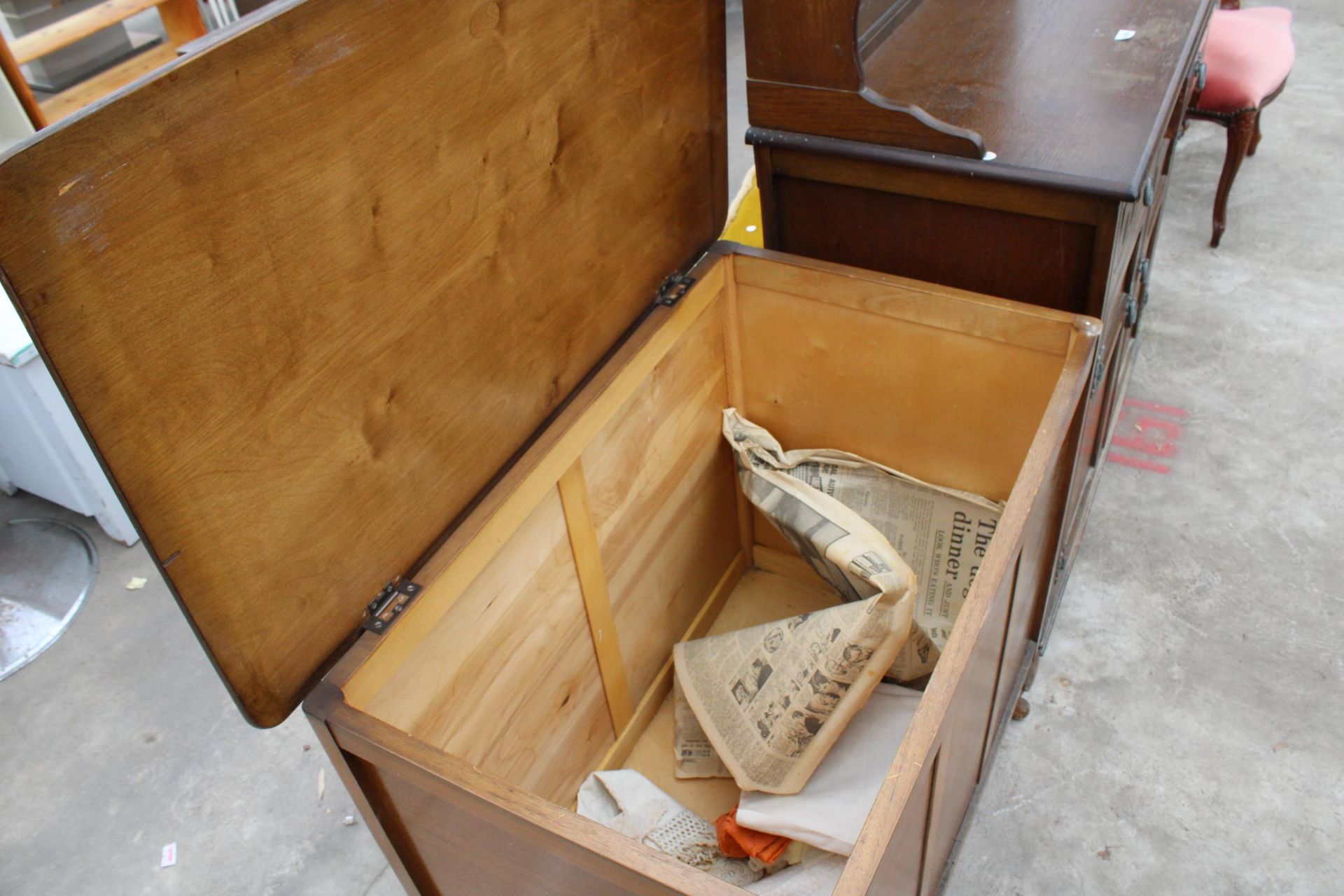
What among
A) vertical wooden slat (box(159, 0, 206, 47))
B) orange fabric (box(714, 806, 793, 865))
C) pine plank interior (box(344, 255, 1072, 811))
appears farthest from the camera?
vertical wooden slat (box(159, 0, 206, 47))

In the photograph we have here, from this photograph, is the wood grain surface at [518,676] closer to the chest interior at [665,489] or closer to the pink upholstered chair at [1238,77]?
the chest interior at [665,489]

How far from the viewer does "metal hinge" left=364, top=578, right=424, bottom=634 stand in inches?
39.1

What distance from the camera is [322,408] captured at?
2.82 feet

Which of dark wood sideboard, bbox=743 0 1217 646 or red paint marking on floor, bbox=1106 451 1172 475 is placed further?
red paint marking on floor, bbox=1106 451 1172 475

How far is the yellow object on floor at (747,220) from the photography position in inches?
76.9

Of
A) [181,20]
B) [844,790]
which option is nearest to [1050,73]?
[844,790]

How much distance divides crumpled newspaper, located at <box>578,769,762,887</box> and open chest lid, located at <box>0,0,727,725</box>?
1.87 ft

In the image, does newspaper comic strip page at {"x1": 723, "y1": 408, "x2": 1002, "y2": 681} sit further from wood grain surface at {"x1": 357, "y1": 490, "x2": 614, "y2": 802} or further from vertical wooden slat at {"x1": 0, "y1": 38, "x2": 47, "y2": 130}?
vertical wooden slat at {"x1": 0, "y1": 38, "x2": 47, "y2": 130}

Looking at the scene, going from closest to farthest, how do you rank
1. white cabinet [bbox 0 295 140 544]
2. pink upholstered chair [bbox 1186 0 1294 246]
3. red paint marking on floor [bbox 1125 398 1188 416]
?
1. white cabinet [bbox 0 295 140 544]
2. red paint marking on floor [bbox 1125 398 1188 416]
3. pink upholstered chair [bbox 1186 0 1294 246]

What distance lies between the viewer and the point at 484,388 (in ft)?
3.51

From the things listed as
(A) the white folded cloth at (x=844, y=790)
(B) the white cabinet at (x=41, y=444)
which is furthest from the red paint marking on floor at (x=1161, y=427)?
(B) the white cabinet at (x=41, y=444)

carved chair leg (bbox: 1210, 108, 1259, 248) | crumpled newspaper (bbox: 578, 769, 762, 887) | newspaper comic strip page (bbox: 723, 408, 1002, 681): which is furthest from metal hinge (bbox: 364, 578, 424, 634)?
carved chair leg (bbox: 1210, 108, 1259, 248)

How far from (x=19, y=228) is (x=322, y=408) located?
288 millimetres

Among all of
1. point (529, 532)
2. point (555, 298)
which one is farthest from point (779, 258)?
point (529, 532)
